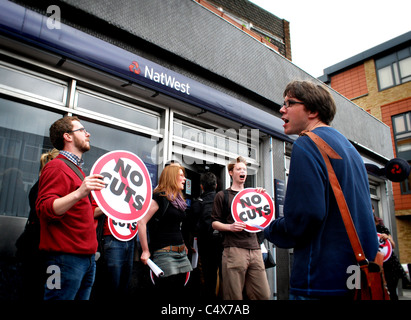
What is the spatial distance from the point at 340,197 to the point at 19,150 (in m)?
3.62

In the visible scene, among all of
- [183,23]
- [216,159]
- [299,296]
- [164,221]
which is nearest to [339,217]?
[299,296]

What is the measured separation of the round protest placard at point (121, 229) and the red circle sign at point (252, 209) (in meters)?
1.26

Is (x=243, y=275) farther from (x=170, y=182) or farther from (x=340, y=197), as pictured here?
(x=340, y=197)

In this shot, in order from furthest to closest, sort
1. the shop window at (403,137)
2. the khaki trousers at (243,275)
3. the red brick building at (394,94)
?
the shop window at (403,137)
the red brick building at (394,94)
the khaki trousers at (243,275)

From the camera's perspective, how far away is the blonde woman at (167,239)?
3.42 meters

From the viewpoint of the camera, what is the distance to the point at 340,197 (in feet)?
4.96

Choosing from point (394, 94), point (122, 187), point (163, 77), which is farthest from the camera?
point (394, 94)

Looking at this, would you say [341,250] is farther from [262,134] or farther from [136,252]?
[262,134]

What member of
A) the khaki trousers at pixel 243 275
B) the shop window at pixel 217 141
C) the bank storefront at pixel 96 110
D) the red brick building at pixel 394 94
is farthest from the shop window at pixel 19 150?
the red brick building at pixel 394 94

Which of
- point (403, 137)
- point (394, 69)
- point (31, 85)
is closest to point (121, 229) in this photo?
point (31, 85)

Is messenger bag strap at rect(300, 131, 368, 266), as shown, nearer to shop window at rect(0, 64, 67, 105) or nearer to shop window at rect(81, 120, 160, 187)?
shop window at rect(81, 120, 160, 187)

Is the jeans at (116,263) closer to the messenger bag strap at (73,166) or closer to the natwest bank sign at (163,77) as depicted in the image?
the messenger bag strap at (73,166)

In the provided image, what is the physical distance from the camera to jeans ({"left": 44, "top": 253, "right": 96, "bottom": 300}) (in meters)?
2.31
